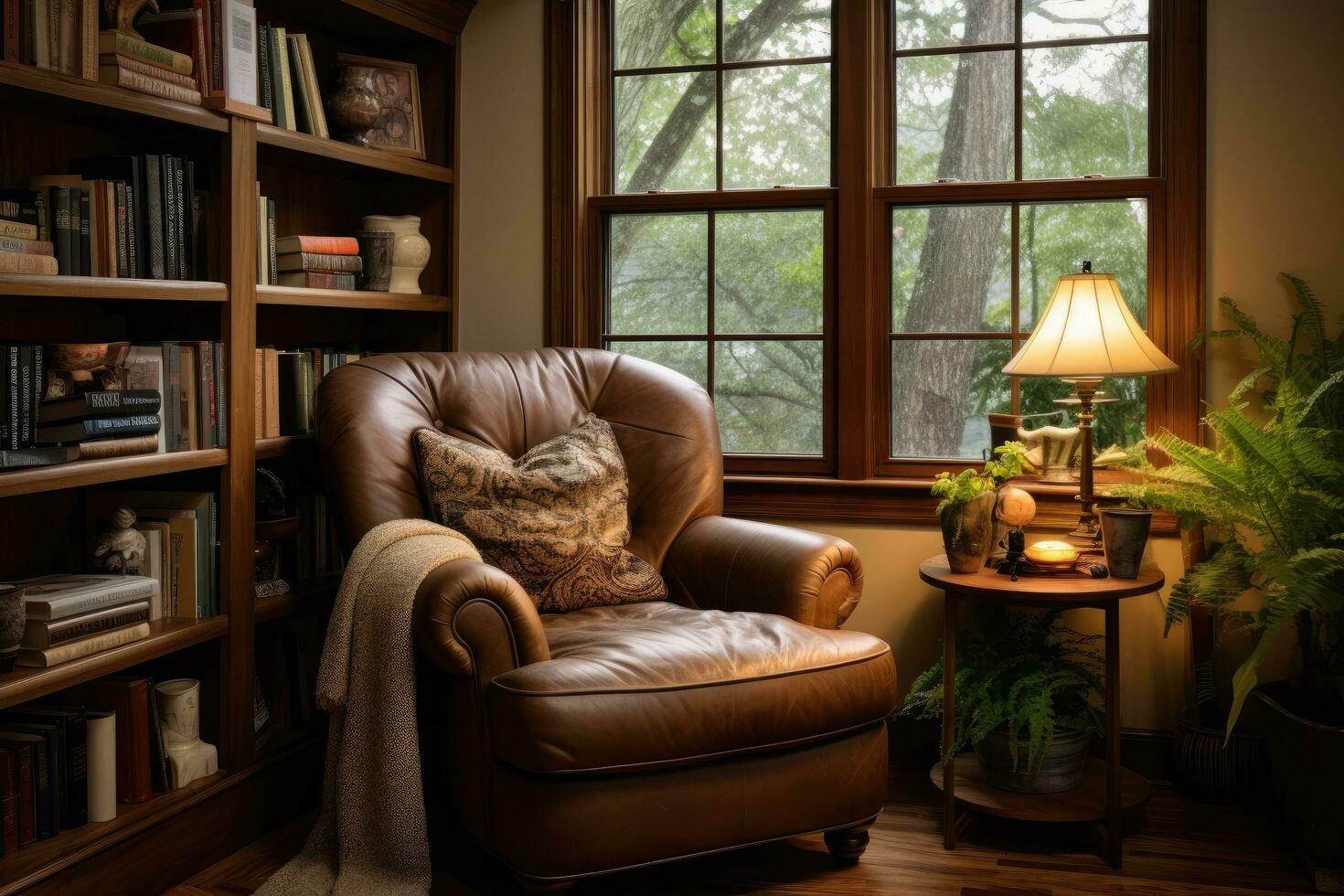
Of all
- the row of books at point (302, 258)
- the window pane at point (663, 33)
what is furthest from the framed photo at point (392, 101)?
the window pane at point (663, 33)

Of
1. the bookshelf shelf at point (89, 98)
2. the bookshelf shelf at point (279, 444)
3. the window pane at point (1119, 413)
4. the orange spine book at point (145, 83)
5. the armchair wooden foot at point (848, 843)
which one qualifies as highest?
the orange spine book at point (145, 83)

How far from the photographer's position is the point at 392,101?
10.5 feet

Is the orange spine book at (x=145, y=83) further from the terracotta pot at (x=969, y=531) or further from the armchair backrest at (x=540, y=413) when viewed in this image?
the terracotta pot at (x=969, y=531)

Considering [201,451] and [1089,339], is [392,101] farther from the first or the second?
[1089,339]

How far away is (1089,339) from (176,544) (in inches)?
79.6

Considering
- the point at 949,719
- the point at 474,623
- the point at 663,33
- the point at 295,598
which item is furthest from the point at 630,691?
the point at 663,33

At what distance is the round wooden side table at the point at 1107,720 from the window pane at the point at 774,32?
1473mm

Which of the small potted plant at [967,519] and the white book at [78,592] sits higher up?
the small potted plant at [967,519]

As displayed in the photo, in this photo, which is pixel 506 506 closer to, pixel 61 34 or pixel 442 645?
pixel 442 645

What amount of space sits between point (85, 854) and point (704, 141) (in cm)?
231

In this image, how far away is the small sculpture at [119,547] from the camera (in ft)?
7.95

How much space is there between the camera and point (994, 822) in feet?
8.91

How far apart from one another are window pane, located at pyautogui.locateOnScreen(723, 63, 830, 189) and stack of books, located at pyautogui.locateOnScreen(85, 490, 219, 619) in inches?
65.6

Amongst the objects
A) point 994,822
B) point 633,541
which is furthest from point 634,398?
point 994,822
